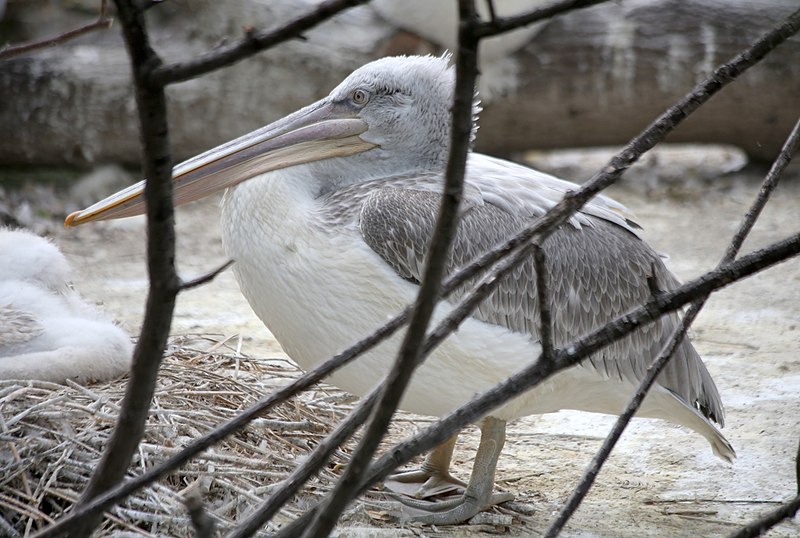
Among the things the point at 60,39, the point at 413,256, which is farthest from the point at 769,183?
the point at 60,39

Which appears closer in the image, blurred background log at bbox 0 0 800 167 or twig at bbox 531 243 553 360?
twig at bbox 531 243 553 360

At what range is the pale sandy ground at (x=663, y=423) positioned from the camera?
2.82 meters

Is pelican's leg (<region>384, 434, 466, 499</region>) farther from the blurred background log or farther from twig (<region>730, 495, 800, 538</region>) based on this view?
the blurred background log

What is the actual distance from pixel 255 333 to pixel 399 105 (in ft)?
5.10

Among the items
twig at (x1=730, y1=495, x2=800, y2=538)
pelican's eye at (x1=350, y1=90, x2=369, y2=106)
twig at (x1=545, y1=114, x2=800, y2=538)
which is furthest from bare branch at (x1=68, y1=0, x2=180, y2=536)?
pelican's eye at (x1=350, y1=90, x2=369, y2=106)

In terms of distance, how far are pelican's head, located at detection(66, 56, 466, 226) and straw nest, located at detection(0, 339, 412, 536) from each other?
1.98 feet

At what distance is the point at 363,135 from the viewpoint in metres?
2.99

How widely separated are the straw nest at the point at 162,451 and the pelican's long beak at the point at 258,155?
0.54m

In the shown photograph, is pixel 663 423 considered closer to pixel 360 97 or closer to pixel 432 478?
pixel 432 478

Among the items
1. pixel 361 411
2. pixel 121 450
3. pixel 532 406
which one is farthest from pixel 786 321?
pixel 121 450

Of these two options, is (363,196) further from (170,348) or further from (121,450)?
(121,450)

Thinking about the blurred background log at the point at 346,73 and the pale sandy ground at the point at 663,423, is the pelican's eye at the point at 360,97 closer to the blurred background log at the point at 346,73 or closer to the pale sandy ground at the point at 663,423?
the pale sandy ground at the point at 663,423

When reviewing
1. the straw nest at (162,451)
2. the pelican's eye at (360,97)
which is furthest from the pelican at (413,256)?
the straw nest at (162,451)

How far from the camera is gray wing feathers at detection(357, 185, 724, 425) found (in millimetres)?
2617
